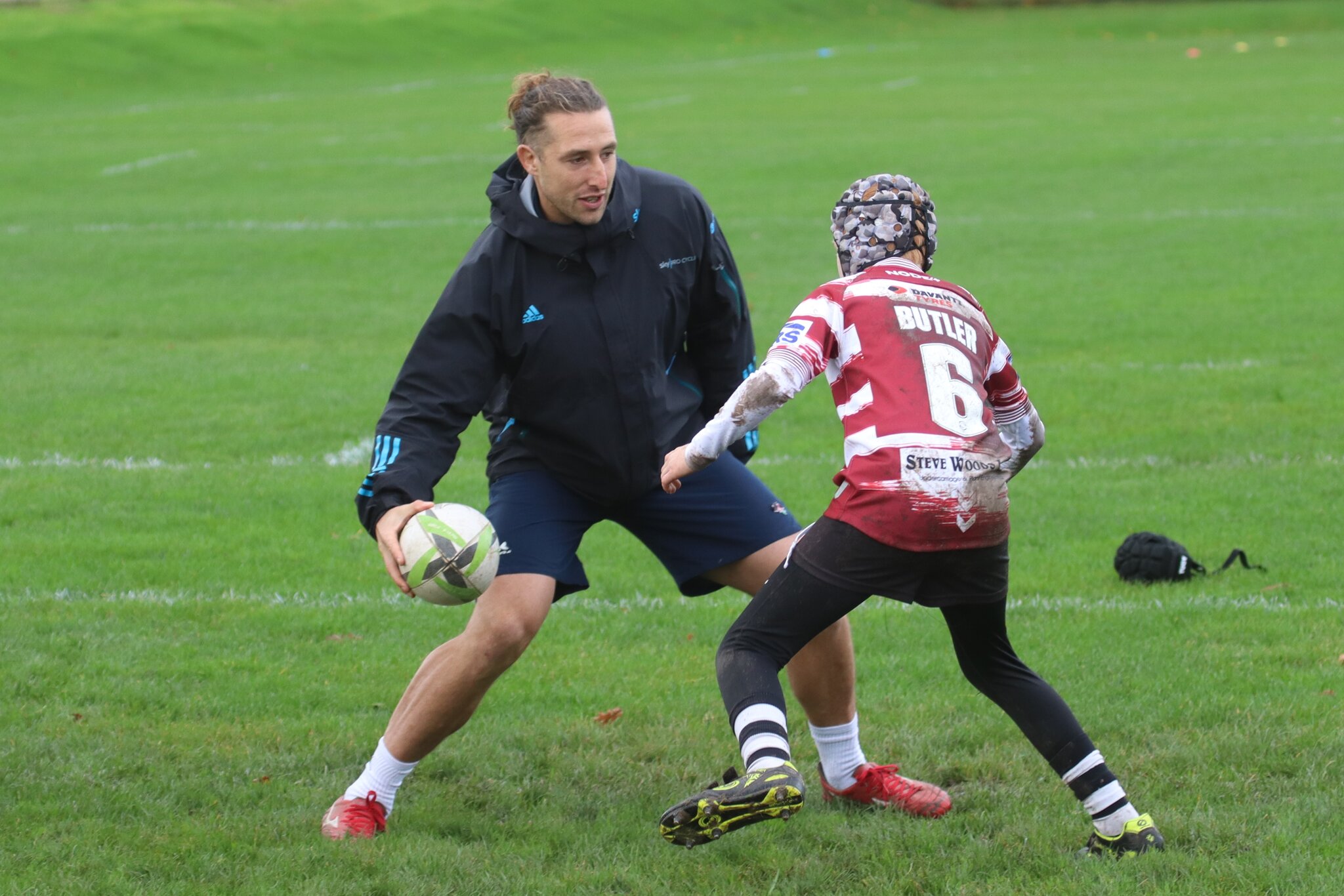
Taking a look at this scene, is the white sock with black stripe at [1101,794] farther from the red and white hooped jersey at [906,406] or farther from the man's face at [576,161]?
the man's face at [576,161]

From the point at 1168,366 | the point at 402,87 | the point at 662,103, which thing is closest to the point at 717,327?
the point at 1168,366

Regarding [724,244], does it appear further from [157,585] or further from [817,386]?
[817,386]

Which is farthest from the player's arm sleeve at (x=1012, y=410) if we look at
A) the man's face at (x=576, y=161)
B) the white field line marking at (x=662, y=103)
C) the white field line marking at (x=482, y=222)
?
the white field line marking at (x=662, y=103)

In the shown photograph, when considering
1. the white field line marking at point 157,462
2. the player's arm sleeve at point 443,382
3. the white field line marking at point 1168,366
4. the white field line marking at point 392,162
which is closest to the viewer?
the player's arm sleeve at point 443,382

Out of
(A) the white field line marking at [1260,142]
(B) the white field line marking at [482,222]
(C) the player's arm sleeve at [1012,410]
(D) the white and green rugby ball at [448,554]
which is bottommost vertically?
(A) the white field line marking at [1260,142]

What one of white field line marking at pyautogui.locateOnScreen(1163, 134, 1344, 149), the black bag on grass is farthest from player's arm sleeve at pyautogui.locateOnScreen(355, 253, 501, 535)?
white field line marking at pyautogui.locateOnScreen(1163, 134, 1344, 149)

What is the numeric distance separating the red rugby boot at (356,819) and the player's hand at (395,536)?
860 millimetres

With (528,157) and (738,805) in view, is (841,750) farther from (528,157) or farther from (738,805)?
(528,157)

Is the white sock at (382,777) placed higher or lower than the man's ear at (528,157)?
lower

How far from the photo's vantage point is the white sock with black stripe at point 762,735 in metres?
3.97

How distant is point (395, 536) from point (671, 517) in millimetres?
1001

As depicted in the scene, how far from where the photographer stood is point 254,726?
574 centimetres

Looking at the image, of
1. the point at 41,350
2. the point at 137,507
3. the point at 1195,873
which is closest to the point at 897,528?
the point at 1195,873

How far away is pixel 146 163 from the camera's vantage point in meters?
24.6
